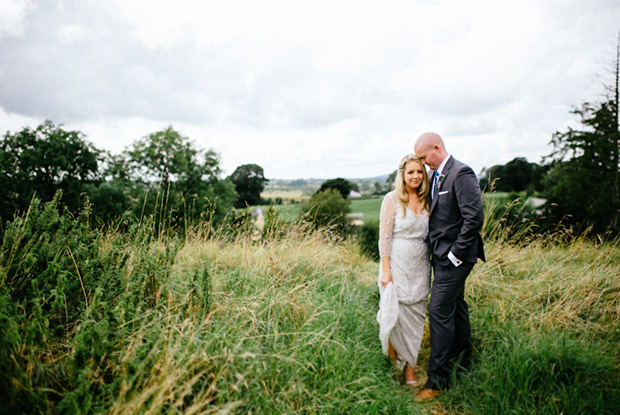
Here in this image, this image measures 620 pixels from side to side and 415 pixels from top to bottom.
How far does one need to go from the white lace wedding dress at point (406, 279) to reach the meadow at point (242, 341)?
0.27 m

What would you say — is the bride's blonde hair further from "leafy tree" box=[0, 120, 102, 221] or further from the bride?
"leafy tree" box=[0, 120, 102, 221]

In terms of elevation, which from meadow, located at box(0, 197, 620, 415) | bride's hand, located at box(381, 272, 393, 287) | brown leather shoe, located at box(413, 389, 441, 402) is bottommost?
brown leather shoe, located at box(413, 389, 441, 402)

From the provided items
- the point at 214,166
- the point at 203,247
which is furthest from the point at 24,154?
the point at 203,247

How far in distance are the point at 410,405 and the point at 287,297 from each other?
4.94 ft

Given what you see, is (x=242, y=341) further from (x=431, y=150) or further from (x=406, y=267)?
(x=431, y=150)

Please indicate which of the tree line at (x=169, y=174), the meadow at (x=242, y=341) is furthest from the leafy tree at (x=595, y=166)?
the meadow at (x=242, y=341)

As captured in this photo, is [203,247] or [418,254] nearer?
[418,254]

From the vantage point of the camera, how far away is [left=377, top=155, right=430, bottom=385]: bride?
313 centimetres

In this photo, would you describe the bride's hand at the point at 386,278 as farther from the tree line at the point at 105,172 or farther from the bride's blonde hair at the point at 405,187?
the tree line at the point at 105,172

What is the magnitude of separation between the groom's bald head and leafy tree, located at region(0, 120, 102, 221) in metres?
27.1

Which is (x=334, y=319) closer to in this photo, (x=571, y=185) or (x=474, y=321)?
(x=474, y=321)

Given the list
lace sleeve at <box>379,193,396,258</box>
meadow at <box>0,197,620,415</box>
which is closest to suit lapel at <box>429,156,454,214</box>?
lace sleeve at <box>379,193,396,258</box>

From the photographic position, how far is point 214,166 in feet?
104

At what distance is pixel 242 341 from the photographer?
2232mm
